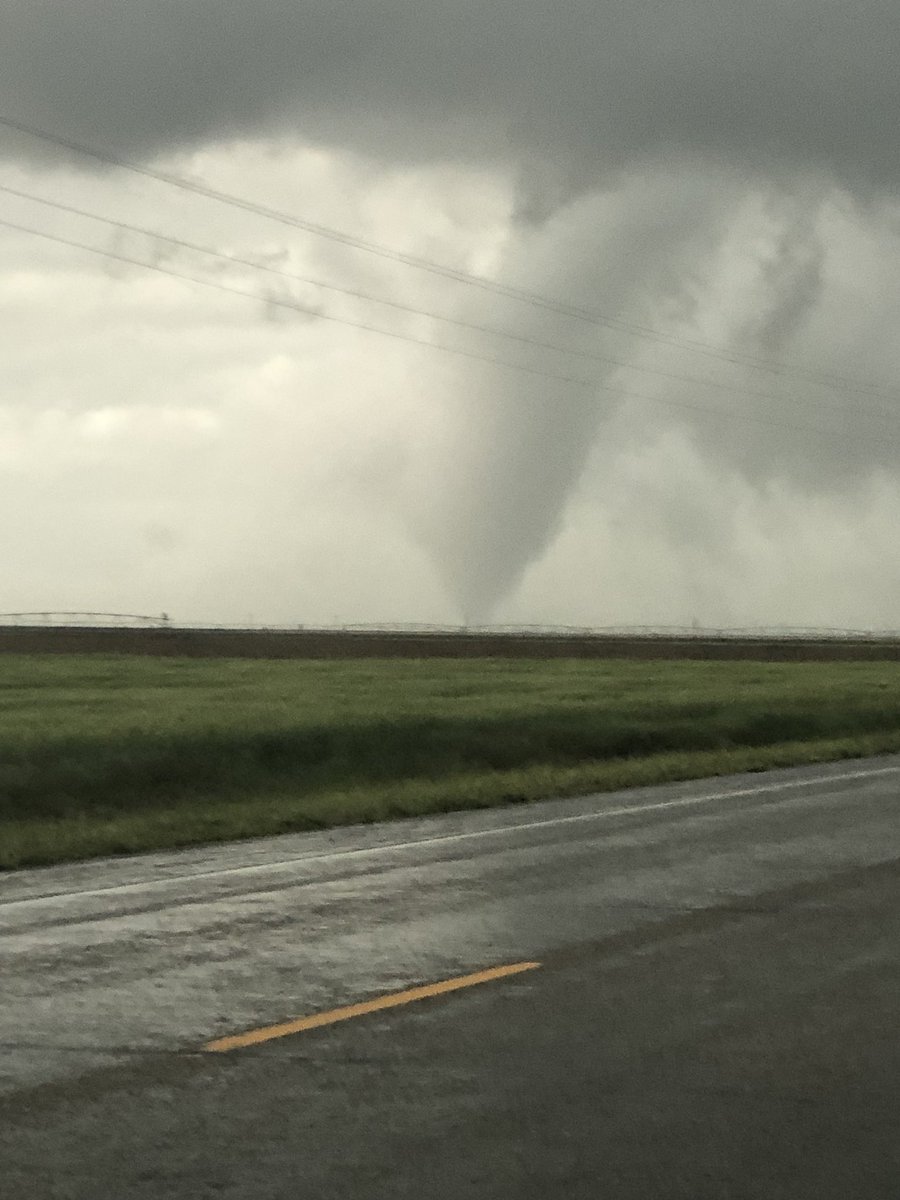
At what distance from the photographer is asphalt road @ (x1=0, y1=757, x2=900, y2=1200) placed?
6.14m

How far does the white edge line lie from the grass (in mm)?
1943

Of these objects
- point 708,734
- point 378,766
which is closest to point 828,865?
point 378,766

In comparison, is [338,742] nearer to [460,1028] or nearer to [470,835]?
[470,835]

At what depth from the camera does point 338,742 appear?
2475 cm

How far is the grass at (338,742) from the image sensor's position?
19.6 metres

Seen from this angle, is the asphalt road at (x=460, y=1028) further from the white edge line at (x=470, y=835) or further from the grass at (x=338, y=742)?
the grass at (x=338, y=742)

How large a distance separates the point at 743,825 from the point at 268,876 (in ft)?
18.2

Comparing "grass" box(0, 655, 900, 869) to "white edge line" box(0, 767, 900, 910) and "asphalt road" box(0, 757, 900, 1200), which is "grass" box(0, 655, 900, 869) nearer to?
"white edge line" box(0, 767, 900, 910)

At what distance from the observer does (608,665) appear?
186ft

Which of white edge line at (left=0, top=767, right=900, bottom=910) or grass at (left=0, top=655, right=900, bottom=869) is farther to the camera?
grass at (left=0, top=655, right=900, bottom=869)

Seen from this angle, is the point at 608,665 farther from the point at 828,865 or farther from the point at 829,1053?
the point at 829,1053

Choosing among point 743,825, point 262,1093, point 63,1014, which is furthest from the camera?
point 743,825

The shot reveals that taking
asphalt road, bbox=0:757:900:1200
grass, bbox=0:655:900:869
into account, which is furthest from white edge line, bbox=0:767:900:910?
grass, bbox=0:655:900:869

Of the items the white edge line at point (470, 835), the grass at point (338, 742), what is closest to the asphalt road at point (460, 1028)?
the white edge line at point (470, 835)
